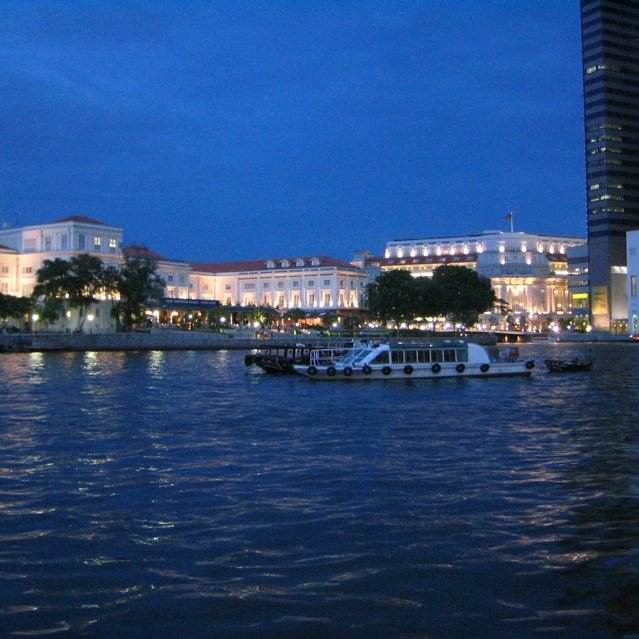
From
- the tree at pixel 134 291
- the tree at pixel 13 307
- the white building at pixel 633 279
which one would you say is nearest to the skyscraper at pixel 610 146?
the white building at pixel 633 279

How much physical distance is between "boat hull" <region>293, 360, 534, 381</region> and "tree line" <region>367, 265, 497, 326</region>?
76.2 meters

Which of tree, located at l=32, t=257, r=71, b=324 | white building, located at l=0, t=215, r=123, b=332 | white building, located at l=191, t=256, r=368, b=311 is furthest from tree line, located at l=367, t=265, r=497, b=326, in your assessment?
tree, located at l=32, t=257, r=71, b=324

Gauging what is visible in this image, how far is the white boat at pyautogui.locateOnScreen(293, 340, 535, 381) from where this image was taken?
54781 millimetres

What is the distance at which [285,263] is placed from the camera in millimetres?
174250

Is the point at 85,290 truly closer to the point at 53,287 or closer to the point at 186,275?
the point at 53,287

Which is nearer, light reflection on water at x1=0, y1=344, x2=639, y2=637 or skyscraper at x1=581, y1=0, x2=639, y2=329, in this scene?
light reflection on water at x1=0, y1=344, x2=639, y2=637

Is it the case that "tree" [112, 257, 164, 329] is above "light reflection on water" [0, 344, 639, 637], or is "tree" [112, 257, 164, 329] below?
above

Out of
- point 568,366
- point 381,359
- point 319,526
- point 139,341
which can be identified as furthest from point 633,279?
point 319,526

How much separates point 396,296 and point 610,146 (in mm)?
55537

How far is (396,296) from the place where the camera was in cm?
13438

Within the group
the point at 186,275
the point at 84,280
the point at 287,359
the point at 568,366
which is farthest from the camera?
the point at 186,275

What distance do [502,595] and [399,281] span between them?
123627 millimetres

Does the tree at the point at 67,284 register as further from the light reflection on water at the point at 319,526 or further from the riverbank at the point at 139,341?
the light reflection on water at the point at 319,526

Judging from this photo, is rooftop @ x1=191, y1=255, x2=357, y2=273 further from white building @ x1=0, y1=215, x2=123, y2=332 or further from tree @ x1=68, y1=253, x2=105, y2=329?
tree @ x1=68, y1=253, x2=105, y2=329
